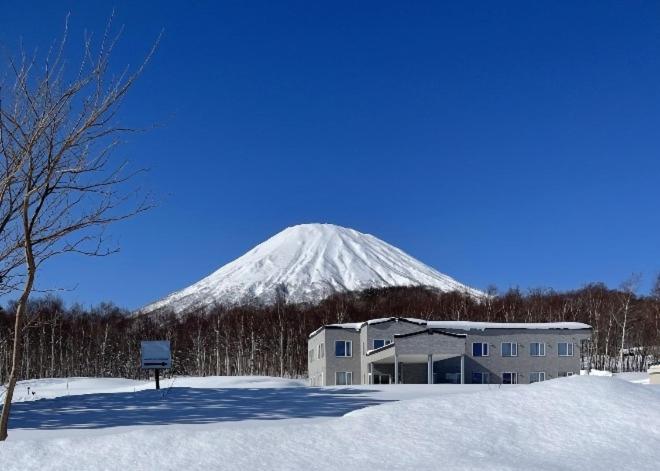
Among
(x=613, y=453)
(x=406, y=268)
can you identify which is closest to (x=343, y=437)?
(x=613, y=453)

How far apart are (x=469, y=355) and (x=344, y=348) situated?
663cm

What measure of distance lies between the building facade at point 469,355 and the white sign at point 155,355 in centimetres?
1208

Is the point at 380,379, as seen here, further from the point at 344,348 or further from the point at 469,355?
the point at 469,355

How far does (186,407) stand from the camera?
1880cm

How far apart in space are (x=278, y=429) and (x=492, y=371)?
107 feet

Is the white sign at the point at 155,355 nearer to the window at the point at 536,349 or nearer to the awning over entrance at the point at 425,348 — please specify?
the awning over entrance at the point at 425,348

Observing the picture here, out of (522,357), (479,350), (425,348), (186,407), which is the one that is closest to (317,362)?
(425,348)

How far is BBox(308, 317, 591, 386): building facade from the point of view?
1566 inches

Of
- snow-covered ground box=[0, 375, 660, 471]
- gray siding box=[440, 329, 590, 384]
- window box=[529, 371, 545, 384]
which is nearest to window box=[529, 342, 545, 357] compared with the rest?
gray siding box=[440, 329, 590, 384]

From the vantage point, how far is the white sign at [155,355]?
29.9m

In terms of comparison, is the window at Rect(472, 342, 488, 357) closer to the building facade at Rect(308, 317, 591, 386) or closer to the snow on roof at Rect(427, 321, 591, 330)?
the building facade at Rect(308, 317, 591, 386)

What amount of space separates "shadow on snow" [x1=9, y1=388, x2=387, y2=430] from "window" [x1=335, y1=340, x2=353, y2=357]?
16300 mm

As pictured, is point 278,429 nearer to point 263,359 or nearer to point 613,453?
point 613,453

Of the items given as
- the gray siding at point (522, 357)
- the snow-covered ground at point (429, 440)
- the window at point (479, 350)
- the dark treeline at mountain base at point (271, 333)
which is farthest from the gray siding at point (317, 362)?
the snow-covered ground at point (429, 440)
